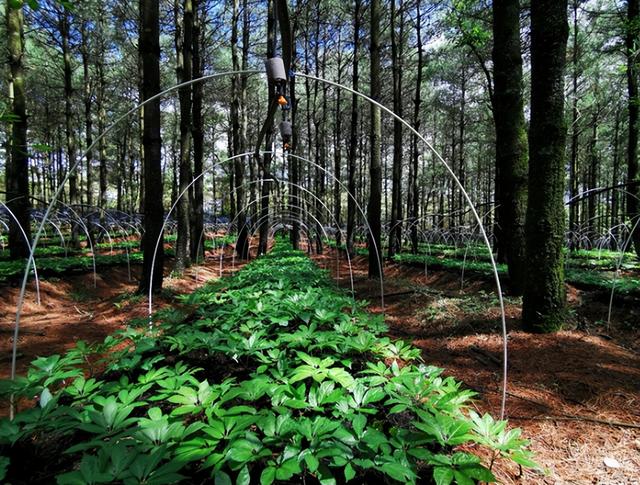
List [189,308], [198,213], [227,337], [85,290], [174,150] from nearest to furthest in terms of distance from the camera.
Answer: [227,337] < [189,308] < [85,290] < [198,213] < [174,150]

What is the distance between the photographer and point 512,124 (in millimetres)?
4734

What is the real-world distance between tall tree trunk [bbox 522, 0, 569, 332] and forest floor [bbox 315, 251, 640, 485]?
0.39 meters

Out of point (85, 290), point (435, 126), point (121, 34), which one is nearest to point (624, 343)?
point (85, 290)

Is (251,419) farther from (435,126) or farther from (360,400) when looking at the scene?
(435,126)

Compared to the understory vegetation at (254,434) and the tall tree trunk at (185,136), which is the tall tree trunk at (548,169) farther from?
the tall tree trunk at (185,136)

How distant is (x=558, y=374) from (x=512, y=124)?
352 centimetres

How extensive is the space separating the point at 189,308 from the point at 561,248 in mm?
5757

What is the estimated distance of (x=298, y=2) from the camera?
12.0 meters

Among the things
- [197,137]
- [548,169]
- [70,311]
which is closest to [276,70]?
[548,169]

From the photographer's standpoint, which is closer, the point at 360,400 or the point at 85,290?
the point at 360,400

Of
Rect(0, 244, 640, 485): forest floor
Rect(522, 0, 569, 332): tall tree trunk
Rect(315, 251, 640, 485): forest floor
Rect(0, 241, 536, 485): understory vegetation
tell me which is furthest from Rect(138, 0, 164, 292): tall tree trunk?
Rect(522, 0, 569, 332): tall tree trunk

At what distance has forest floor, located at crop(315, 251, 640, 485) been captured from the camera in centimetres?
186

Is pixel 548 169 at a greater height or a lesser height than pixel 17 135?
lesser

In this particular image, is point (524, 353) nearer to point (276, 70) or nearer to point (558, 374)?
point (558, 374)
